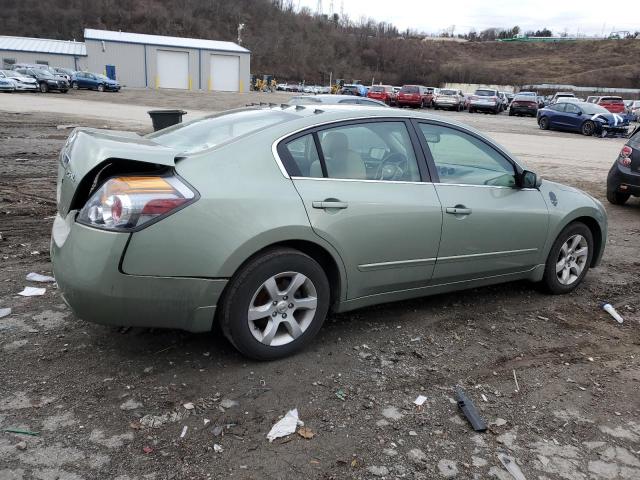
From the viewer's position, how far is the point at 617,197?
934 cm

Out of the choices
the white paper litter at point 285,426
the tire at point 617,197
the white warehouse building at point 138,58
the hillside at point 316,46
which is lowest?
the white paper litter at point 285,426

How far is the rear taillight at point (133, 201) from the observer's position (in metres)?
2.89

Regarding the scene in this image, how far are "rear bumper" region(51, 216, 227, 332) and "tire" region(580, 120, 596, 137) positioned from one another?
26.9 meters

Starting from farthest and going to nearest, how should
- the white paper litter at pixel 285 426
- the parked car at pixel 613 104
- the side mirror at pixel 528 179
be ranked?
the parked car at pixel 613 104, the side mirror at pixel 528 179, the white paper litter at pixel 285 426

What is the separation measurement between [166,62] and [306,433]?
6439 cm

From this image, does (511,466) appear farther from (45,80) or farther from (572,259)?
(45,80)

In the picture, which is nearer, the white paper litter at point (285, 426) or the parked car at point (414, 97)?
the white paper litter at point (285, 426)

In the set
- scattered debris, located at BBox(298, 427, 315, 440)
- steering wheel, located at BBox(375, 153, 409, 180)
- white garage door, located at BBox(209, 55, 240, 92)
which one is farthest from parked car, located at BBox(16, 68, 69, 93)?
scattered debris, located at BBox(298, 427, 315, 440)

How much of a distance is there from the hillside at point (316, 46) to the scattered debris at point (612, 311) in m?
99.7

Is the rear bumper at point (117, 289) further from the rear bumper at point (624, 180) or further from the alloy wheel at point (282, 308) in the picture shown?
the rear bumper at point (624, 180)

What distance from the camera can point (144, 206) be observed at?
2900mm

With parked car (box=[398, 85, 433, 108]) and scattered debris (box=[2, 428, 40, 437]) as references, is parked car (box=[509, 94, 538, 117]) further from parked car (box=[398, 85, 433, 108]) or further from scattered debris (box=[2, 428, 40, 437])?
scattered debris (box=[2, 428, 40, 437])

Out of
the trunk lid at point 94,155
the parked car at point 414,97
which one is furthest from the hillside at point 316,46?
the trunk lid at point 94,155

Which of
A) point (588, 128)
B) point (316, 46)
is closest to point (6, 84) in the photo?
point (588, 128)
